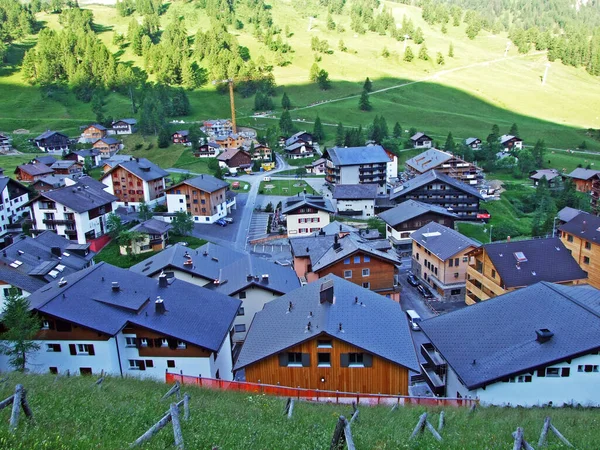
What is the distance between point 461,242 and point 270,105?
11043 cm

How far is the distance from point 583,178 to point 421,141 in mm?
38717

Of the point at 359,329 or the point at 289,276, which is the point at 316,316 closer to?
the point at 359,329

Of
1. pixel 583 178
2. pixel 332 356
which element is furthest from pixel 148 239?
pixel 583 178

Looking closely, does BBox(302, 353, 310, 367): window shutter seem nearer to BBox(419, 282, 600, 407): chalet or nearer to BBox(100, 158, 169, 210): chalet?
BBox(419, 282, 600, 407): chalet

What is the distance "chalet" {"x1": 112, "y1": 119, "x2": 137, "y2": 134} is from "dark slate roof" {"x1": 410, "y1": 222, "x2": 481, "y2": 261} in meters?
96.9

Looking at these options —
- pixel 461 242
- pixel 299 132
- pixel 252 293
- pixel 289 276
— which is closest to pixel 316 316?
pixel 252 293

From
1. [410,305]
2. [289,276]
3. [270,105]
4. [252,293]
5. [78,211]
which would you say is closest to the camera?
[252,293]

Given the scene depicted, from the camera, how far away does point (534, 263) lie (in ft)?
137

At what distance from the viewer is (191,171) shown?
102062 mm

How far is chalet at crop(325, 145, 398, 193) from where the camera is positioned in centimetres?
9100

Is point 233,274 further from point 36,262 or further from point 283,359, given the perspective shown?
point 36,262

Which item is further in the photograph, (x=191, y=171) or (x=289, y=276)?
(x=191, y=171)

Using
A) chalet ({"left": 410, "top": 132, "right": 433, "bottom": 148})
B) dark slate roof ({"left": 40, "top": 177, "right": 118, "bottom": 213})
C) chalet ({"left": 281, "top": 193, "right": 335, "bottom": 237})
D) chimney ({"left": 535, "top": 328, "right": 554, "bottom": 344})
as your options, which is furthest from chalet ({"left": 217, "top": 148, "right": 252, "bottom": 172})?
chimney ({"left": 535, "top": 328, "right": 554, "bottom": 344})

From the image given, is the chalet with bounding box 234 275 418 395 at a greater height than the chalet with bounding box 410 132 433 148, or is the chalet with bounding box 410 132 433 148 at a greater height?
the chalet with bounding box 234 275 418 395
